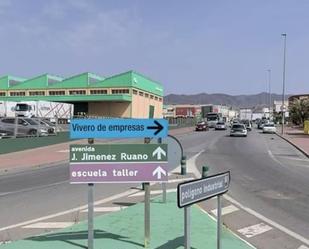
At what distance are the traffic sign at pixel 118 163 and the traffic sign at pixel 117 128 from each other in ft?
0.59

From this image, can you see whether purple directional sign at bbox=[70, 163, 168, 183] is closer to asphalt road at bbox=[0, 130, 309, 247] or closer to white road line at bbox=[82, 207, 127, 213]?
asphalt road at bbox=[0, 130, 309, 247]

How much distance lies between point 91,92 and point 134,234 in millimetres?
100590

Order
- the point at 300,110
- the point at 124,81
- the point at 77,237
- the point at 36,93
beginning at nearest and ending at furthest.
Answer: the point at 77,237 < the point at 300,110 < the point at 124,81 < the point at 36,93

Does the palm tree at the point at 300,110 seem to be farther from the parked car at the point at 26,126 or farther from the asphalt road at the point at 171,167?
the asphalt road at the point at 171,167

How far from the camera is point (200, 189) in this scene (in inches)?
242

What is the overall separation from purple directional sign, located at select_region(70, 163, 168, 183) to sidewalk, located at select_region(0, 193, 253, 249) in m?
1.09

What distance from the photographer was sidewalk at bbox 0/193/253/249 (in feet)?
26.6

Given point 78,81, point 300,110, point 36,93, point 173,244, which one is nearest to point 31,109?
point 78,81

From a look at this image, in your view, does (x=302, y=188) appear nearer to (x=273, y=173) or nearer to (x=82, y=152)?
(x=273, y=173)

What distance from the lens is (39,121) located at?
4097 cm

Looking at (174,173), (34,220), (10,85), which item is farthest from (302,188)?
(10,85)

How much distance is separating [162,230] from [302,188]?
25.5ft

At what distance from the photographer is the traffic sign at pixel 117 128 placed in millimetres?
7504

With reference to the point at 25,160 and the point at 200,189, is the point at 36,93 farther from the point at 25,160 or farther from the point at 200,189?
the point at 200,189
